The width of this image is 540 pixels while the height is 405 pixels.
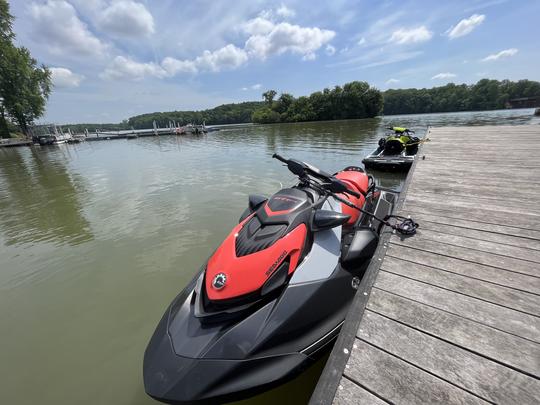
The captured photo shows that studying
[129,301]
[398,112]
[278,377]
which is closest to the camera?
[278,377]

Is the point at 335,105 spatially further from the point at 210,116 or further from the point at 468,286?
the point at 468,286

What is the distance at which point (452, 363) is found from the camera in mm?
1181

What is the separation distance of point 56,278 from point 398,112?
98.5 m

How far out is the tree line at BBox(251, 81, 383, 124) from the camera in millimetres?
59094

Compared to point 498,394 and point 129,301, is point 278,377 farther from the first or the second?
point 129,301

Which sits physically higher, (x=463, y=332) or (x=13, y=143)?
(x=13, y=143)

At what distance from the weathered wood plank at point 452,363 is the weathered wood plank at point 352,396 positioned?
0.87 ft

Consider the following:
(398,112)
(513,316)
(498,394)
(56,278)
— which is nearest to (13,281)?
(56,278)

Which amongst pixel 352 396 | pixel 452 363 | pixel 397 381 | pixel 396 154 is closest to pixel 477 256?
pixel 452 363

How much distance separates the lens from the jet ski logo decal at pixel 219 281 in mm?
1491

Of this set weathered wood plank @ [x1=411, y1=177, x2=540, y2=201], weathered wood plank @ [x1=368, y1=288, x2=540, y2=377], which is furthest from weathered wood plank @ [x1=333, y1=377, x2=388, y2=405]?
weathered wood plank @ [x1=411, y1=177, x2=540, y2=201]

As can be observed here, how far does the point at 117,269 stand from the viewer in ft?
11.9

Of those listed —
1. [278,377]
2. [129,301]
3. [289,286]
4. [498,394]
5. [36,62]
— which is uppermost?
[36,62]

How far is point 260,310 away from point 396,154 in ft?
29.3
